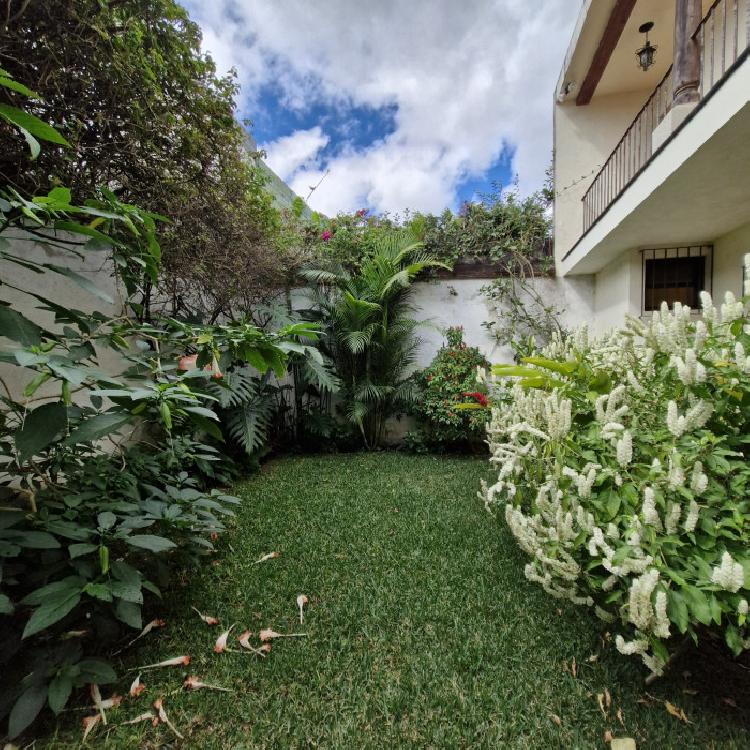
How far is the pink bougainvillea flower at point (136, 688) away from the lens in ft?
4.13

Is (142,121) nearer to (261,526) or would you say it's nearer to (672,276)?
(261,526)

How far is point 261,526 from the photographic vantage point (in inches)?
99.0

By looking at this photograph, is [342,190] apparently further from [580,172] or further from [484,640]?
[484,640]

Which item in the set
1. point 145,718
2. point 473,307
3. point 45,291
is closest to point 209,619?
point 145,718

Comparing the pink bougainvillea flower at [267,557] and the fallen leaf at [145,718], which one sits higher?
the pink bougainvillea flower at [267,557]

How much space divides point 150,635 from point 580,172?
6697 mm

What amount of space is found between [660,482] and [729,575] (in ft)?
0.84

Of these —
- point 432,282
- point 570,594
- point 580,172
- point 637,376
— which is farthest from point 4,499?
point 580,172

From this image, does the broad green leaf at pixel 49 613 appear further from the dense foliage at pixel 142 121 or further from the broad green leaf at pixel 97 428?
the dense foliage at pixel 142 121

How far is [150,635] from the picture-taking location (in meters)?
1.53

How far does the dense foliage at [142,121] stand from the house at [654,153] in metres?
2.88

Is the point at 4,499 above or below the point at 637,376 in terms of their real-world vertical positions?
below

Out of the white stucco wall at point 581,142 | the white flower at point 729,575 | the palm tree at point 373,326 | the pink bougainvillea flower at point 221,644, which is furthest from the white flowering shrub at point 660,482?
the white stucco wall at point 581,142

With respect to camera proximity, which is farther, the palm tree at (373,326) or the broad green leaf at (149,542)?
the palm tree at (373,326)
